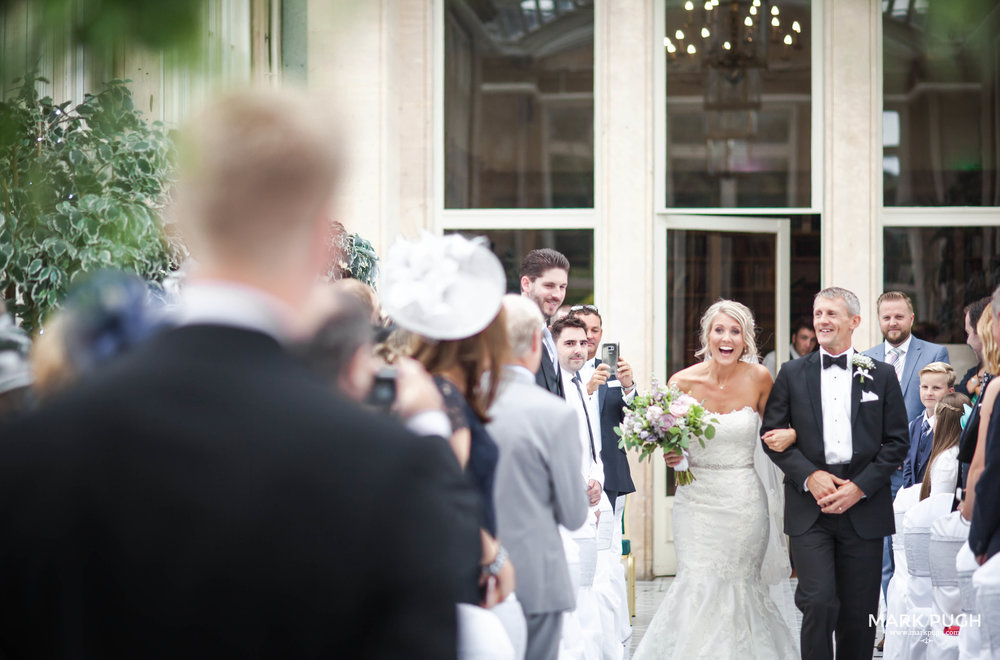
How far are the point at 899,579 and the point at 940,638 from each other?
2.63 feet

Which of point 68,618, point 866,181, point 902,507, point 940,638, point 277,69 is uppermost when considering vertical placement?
point 277,69

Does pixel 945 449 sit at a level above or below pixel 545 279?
below

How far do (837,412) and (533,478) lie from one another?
126 inches

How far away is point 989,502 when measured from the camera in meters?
4.18

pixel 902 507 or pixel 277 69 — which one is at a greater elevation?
pixel 277 69

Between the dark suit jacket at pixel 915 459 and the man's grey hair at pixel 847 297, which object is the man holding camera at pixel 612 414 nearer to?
the man's grey hair at pixel 847 297

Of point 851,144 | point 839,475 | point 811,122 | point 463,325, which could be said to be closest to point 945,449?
point 839,475

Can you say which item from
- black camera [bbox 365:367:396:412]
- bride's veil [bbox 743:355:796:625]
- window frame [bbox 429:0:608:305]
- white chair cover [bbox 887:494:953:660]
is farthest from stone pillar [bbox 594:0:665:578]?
black camera [bbox 365:367:396:412]

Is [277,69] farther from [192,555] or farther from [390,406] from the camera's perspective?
[192,555]

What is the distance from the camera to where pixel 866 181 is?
992 centimetres

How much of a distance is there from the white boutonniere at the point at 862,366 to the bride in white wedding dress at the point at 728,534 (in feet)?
1.63

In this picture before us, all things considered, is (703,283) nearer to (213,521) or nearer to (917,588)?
(917,588)

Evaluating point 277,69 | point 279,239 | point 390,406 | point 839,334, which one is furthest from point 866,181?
point 279,239

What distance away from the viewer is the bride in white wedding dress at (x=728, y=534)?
6535 millimetres
